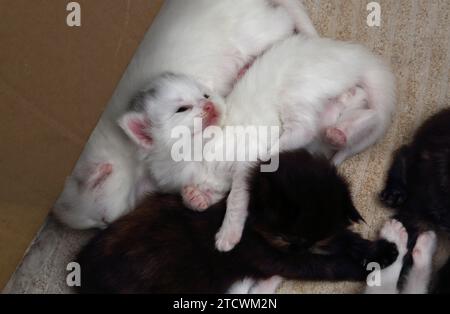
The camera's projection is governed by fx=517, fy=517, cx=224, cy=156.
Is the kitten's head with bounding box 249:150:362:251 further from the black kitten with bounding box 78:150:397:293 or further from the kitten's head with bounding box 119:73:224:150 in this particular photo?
the kitten's head with bounding box 119:73:224:150

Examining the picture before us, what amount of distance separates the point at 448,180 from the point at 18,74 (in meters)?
1.25

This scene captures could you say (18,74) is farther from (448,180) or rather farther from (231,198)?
(448,180)

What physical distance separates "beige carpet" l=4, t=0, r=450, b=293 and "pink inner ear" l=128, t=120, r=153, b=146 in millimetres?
399

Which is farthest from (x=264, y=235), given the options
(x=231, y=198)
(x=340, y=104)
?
(x=340, y=104)

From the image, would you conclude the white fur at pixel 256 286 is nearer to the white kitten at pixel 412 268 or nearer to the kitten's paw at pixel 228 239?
the kitten's paw at pixel 228 239

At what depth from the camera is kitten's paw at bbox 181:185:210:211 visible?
1.58 meters

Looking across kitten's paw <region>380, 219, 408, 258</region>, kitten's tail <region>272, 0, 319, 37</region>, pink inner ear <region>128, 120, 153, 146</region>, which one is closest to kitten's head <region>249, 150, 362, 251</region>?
kitten's paw <region>380, 219, 408, 258</region>

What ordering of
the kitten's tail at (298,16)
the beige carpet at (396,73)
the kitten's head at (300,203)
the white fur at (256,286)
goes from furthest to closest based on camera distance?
1. the kitten's tail at (298,16)
2. the beige carpet at (396,73)
3. the white fur at (256,286)
4. the kitten's head at (300,203)

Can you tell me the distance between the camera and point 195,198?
1590 millimetres

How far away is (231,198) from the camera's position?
157 cm

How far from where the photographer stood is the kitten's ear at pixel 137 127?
Result: 1.58 m

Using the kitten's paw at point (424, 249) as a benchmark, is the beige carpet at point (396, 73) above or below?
above

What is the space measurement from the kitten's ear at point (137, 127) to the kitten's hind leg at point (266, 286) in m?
0.56

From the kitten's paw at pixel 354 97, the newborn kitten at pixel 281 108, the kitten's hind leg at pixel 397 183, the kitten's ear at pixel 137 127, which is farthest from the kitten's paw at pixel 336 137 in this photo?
the kitten's ear at pixel 137 127
